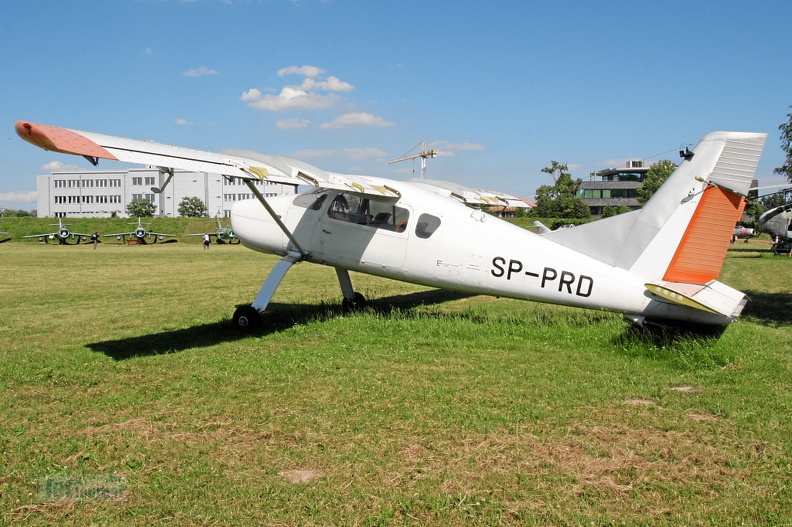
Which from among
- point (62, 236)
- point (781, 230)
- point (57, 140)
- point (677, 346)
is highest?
point (57, 140)

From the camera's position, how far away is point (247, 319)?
9906mm

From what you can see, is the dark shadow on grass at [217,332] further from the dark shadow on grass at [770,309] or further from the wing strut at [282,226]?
the dark shadow on grass at [770,309]

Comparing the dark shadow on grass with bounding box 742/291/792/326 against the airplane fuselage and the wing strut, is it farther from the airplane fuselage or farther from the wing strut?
the wing strut

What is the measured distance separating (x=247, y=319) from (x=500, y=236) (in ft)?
14.4

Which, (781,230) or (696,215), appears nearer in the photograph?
(696,215)

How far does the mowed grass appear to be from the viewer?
3984 millimetres

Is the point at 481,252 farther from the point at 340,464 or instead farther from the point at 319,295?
the point at 319,295

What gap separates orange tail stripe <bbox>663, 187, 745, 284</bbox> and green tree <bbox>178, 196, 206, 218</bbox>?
90.4 m

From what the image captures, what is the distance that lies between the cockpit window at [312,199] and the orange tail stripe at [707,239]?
5891 millimetres

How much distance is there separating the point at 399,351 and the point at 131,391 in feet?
11.4

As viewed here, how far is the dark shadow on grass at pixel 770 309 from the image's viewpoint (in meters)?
11.4

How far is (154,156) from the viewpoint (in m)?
8.28

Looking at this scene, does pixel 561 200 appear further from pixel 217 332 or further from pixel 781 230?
pixel 217 332

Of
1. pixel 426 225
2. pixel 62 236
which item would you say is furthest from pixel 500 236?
pixel 62 236
